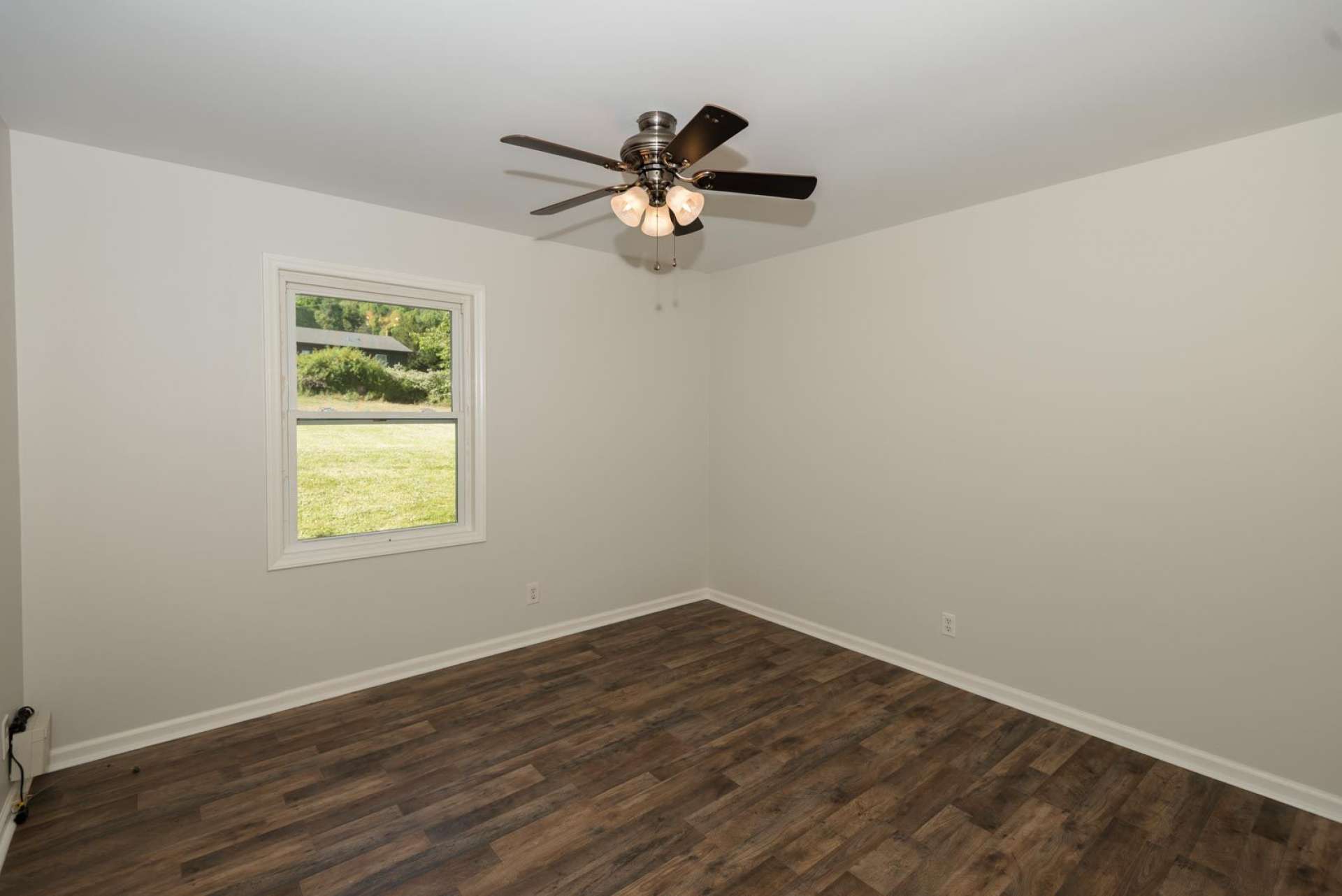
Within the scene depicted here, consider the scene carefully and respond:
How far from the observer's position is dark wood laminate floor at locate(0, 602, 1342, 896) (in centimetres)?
203

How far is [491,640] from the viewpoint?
3.86 m

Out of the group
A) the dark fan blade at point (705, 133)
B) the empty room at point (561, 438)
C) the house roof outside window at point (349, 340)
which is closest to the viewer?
the dark fan blade at point (705, 133)

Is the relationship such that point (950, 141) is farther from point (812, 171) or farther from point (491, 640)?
point (491, 640)

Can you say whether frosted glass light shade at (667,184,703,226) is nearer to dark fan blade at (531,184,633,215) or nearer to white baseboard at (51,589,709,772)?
dark fan blade at (531,184,633,215)

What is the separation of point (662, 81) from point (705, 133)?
458mm

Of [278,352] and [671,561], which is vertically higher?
[278,352]

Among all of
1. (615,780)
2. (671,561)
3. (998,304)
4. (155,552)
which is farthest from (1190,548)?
(155,552)

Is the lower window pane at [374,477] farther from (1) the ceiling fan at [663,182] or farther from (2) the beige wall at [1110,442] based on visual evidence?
(2) the beige wall at [1110,442]

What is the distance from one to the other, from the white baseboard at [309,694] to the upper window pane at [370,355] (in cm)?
144

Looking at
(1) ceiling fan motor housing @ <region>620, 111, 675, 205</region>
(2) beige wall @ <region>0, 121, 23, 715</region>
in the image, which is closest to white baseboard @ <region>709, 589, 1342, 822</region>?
(1) ceiling fan motor housing @ <region>620, 111, 675, 205</region>

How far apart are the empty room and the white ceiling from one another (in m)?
0.02

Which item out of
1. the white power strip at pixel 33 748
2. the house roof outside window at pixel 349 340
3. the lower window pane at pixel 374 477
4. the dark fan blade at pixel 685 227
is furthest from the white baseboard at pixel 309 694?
the dark fan blade at pixel 685 227

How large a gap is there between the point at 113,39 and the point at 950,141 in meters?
2.89

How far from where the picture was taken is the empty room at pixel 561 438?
2.02 m
